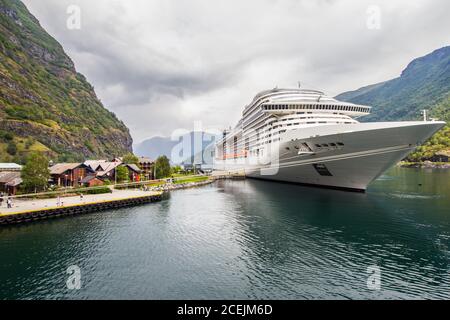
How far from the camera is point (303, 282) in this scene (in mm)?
15133

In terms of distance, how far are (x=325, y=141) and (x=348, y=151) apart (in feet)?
11.2

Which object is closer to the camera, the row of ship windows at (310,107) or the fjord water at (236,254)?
the fjord water at (236,254)

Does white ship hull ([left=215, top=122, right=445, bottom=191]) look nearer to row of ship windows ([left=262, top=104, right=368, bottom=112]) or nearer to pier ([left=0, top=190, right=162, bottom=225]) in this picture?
row of ship windows ([left=262, top=104, right=368, bottom=112])

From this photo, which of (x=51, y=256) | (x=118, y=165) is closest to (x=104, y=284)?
(x=51, y=256)

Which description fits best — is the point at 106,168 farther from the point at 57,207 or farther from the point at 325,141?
the point at 325,141

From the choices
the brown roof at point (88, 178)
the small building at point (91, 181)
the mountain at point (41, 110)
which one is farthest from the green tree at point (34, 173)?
the mountain at point (41, 110)

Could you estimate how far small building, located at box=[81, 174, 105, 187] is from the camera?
5184 cm

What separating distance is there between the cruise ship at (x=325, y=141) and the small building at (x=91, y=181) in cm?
3731

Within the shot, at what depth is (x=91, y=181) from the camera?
174ft

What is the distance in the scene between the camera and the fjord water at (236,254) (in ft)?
47.8

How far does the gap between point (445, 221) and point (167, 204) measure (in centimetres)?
3766

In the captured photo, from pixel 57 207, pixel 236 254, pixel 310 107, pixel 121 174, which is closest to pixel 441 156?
pixel 310 107

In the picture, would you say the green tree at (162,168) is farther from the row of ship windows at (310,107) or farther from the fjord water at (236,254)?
the fjord water at (236,254)
